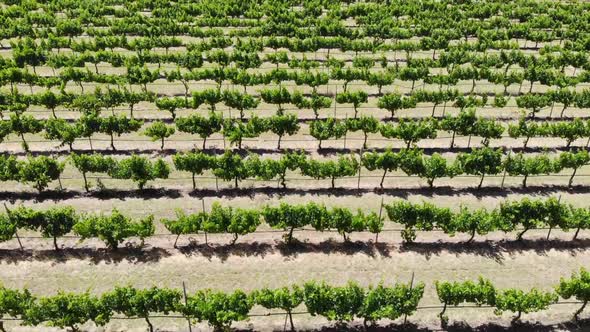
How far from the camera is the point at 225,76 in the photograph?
5544 centimetres

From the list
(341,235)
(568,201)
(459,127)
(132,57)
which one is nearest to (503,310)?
(341,235)

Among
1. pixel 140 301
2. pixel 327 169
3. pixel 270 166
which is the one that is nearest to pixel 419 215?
pixel 327 169

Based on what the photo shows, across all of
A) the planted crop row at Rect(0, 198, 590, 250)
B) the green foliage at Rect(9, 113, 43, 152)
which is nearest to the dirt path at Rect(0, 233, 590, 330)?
the planted crop row at Rect(0, 198, 590, 250)

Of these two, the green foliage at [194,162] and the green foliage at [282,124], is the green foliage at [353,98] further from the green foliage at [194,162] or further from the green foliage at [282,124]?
the green foliage at [194,162]

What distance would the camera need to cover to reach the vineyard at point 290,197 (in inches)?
1230

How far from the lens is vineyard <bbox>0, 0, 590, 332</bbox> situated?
103 feet

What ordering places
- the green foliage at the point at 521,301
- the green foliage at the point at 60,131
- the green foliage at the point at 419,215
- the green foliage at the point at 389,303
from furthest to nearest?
the green foliage at the point at 60,131
the green foliage at the point at 419,215
the green foliage at the point at 521,301
the green foliage at the point at 389,303

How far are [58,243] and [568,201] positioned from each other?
36.6m

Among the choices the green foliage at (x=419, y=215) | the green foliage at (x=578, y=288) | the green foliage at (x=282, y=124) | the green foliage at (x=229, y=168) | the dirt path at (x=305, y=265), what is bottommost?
the dirt path at (x=305, y=265)

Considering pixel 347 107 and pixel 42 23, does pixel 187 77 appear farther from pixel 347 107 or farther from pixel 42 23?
pixel 42 23

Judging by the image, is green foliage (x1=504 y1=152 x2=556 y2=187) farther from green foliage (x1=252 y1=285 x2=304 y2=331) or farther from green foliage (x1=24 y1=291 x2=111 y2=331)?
green foliage (x1=24 y1=291 x2=111 y2=331)

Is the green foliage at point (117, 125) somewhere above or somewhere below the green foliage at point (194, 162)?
above

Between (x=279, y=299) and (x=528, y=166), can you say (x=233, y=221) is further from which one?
(x=528, y=166)

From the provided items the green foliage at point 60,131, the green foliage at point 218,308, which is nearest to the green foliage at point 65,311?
the green foliage at point 218,308
